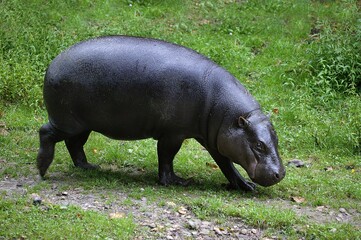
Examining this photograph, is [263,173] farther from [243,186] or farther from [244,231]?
[244,231]

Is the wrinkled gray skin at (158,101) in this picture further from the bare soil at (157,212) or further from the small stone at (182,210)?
the small stone at (182,210)

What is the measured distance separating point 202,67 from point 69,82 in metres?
1.43

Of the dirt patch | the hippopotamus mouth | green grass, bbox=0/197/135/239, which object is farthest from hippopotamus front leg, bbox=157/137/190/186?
green grass, bbox=0/197/135/239

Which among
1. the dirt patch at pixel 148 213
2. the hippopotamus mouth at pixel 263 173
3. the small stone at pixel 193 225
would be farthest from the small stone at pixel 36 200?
the hippopotamus mouth at pixel 263 173

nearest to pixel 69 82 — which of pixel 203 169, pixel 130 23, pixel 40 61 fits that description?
pixel 203 169

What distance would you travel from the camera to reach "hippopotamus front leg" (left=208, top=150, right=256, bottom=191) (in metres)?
8.09

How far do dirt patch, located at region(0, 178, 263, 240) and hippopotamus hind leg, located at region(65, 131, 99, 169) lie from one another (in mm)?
738

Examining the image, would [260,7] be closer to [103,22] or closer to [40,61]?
[103,22]

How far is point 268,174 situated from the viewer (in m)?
7.51

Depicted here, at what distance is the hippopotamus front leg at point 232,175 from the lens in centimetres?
809

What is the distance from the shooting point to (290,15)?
13.7 meters

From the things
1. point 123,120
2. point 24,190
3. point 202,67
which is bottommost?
point 24,190

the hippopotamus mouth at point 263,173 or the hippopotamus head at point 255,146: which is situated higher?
the hippopotamus head at point 255,146

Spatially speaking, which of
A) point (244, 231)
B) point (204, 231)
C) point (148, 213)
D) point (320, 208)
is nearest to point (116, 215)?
point (148, 213)
